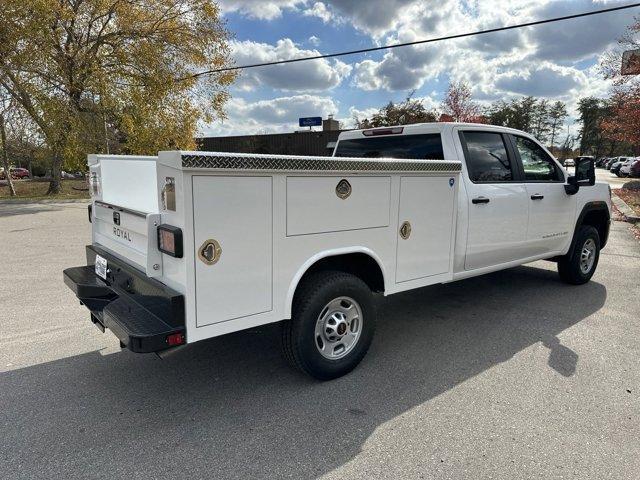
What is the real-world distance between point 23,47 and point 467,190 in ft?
59.5

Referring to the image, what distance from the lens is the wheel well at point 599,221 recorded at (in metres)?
6.31

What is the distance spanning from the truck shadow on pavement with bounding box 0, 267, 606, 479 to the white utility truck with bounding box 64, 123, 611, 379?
0.41 metres

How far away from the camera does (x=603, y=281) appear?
21.6 feet

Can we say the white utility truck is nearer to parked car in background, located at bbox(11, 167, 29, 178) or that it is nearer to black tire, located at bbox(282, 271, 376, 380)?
black tire, located at bbox(282, 271, 376, 380)

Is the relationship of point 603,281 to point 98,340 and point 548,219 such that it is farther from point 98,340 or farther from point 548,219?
point 98,340

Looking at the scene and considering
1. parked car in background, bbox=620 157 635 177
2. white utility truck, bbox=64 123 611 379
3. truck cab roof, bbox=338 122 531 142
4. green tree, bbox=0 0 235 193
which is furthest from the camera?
parked car in background, bbox=620 157 635 177

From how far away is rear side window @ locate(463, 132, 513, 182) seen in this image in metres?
4.53

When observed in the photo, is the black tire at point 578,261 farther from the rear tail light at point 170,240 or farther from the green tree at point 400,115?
the green tree at point 400,115

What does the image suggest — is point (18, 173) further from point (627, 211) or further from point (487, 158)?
point (487, 158)

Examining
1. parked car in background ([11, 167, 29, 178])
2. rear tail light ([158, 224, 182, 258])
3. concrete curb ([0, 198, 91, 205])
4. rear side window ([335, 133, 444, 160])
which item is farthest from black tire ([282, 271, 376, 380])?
parked car in background ([11, 167, 29, 178])

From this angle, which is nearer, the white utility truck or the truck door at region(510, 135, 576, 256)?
the white utility truck

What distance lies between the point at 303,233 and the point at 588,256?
16.3 feet

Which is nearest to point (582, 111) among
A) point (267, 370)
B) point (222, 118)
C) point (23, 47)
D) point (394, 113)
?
point (394, 113)

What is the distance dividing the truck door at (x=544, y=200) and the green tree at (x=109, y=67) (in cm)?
1658
